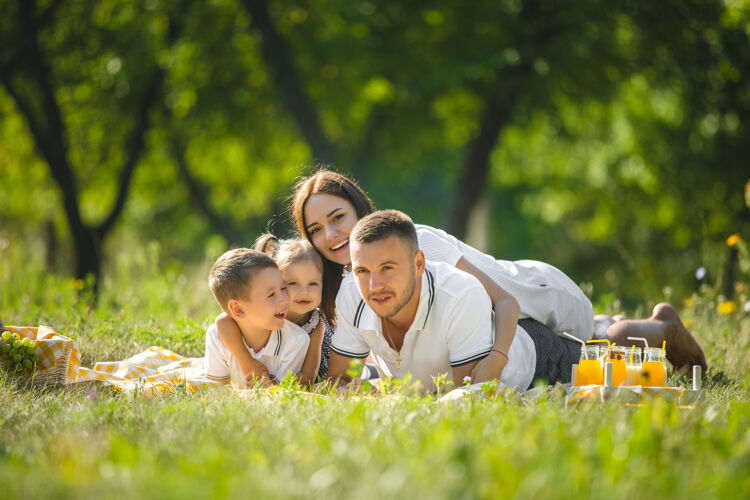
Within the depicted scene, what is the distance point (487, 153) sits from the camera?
1435 centimetres

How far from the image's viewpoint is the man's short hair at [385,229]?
12.9 feet

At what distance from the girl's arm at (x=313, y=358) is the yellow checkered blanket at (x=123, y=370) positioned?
63 cm

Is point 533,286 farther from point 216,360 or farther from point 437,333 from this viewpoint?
point 216,360

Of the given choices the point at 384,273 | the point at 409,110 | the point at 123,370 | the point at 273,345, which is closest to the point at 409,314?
the point at 384,273

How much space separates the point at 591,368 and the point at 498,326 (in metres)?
0.54

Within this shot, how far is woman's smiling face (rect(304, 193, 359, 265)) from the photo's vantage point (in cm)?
507

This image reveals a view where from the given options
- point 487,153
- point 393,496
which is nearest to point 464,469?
point 393,496

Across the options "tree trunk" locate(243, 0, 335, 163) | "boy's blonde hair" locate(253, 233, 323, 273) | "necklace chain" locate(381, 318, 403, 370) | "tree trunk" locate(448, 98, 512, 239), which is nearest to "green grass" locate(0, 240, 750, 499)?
"necklace chain" locate(381, 318, 403, 370)

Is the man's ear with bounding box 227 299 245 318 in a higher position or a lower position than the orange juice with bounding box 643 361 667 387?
higher

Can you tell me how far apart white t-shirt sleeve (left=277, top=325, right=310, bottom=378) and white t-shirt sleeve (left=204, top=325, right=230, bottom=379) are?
36 cm

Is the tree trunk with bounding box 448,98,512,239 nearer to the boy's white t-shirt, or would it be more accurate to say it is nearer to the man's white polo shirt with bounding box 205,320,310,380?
the boy's white t-shirt

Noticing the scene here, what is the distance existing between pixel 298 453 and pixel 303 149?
1719cm

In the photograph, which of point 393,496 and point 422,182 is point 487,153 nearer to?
point 422,182

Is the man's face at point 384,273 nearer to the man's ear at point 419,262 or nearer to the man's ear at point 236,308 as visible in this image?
the man's ear at point 419,262
